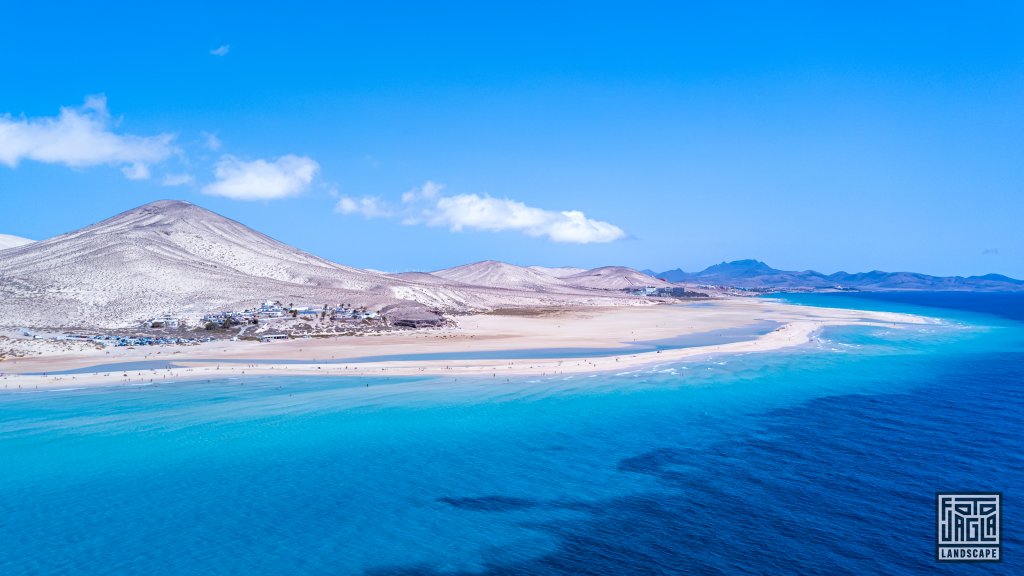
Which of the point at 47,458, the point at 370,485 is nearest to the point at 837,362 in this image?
the point at 370,485

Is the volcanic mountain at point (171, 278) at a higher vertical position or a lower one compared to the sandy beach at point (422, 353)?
higher

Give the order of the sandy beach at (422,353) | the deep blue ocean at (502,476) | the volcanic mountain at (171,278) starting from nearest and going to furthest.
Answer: the deep blue ocean at (502,476) < the sandy beach at (422,353) < the volcanic mountain at (171,278)

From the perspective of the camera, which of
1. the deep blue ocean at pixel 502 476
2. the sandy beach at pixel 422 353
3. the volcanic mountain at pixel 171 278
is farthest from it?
the volcanic mountain at pixel 171 278

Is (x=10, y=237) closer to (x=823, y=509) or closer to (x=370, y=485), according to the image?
(x=370, y=485)

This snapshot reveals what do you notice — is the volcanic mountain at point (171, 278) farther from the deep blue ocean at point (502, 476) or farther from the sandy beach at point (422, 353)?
the deep blue ocean at point (502, 476)

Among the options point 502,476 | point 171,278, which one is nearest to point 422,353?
point 502,476

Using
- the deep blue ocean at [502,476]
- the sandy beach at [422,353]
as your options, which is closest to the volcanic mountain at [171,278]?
the sandy beach at [422,353]

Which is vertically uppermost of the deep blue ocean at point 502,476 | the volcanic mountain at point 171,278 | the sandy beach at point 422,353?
the volcanic mountain at point 171,278
